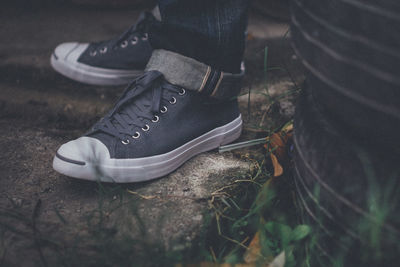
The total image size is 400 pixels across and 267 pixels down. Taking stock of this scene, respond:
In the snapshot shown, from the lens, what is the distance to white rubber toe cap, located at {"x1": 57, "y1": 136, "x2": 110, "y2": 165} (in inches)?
38.4

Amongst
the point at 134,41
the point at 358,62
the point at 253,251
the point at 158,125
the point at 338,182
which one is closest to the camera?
the point at 358,62

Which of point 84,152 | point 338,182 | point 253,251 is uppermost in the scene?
point 338,182

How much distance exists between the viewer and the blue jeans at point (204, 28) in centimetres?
107

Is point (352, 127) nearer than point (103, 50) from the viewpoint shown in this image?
Yes

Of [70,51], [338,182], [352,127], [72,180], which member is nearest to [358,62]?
[352,127]

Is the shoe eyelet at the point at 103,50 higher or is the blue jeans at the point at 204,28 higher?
the blue jeans at the point at 204,28

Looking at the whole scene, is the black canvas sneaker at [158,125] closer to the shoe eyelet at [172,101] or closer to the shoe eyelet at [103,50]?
the shoe eyelet at [172,101]

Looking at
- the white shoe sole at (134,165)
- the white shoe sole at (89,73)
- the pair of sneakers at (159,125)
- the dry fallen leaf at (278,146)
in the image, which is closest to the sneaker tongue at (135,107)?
the pair of sneakers at (159,125)

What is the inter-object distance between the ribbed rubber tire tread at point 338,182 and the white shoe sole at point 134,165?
1.26 feet

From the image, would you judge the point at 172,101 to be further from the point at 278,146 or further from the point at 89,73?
the point at 89,73

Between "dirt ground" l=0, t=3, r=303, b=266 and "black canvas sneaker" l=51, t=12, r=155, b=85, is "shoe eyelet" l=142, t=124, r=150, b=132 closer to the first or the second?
"dirt ground" l=0, t=3, r=303, b=266

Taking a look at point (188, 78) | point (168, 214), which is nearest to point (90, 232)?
point (168, 214)

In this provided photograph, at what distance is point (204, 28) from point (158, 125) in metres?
0.33

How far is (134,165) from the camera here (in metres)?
1.03
